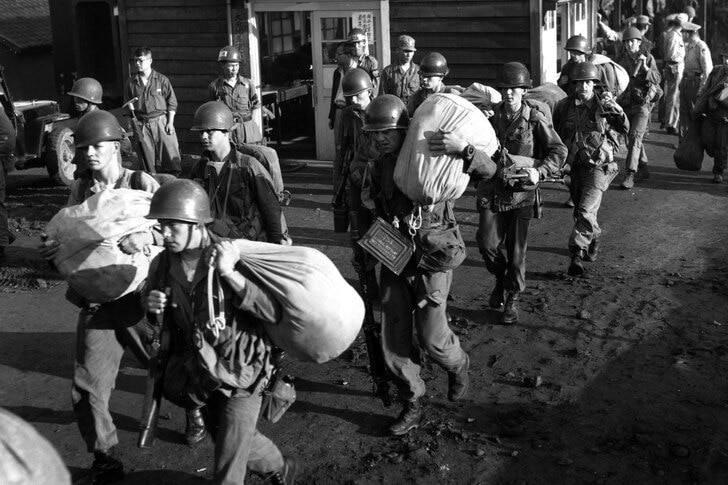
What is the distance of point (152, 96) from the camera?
12.6m

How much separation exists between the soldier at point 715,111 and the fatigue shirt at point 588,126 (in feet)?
9.72

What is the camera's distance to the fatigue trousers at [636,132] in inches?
496

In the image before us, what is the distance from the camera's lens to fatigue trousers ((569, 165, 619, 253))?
9344 millimetres

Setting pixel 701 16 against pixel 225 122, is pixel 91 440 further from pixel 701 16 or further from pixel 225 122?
pixel 701 16

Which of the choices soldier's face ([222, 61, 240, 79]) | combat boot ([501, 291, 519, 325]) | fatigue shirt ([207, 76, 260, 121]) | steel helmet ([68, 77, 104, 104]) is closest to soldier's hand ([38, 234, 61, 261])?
combat boot ([501, 291, 519, 325])

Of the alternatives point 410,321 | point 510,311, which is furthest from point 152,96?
point 410,321

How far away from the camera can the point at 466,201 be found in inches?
494

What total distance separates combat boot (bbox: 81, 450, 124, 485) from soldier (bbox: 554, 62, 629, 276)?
4.91 metres

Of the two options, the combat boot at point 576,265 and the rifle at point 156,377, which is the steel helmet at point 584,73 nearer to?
the combat boot at point 576,265

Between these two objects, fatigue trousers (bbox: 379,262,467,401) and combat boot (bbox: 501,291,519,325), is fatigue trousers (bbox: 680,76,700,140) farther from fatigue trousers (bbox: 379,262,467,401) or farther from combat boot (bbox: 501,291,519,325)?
fatigue trousers (bbox: 379,262,467,401)

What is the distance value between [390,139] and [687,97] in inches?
416

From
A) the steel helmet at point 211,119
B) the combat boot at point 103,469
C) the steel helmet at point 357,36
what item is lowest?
the combat boot at point 103,469

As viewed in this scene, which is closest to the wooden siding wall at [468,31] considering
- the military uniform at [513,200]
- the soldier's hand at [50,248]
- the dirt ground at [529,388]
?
the dirt ground at [529,388]

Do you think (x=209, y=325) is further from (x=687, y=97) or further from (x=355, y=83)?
(x=687, y=97)
